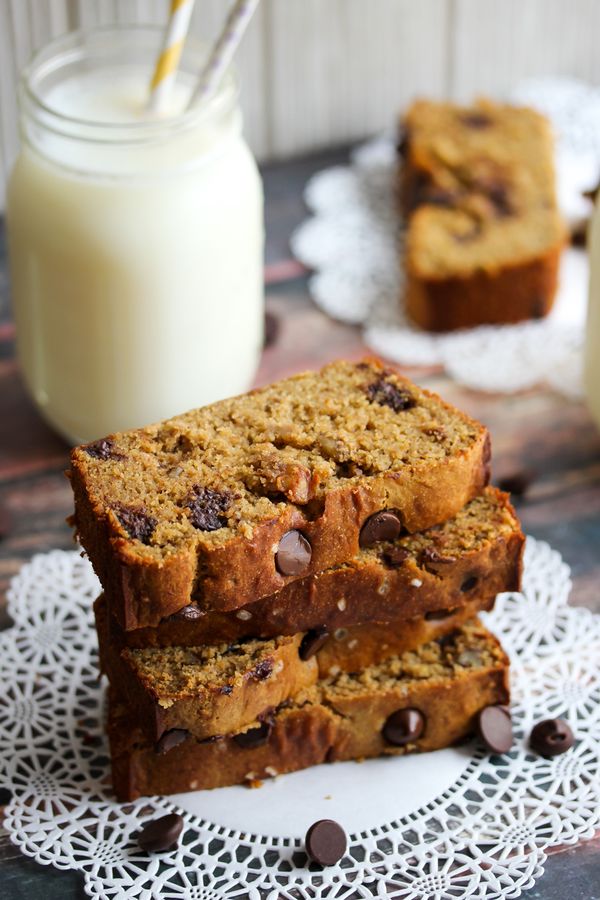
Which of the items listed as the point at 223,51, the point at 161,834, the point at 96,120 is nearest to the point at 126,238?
the point at 96,120

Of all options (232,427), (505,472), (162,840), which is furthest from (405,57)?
(162,840)

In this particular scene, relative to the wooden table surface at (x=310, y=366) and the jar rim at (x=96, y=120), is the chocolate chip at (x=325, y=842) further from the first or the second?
the jar rim at (x=96, y=120)

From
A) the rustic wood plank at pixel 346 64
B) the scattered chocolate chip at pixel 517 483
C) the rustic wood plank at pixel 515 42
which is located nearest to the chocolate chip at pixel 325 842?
the scattered chocolate chip at pixel 517 483

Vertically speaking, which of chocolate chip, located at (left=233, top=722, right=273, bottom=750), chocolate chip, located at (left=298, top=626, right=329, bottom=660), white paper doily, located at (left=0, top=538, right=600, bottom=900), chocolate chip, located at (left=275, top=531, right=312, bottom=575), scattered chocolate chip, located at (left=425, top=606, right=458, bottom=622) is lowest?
white paper doily, located at (left=0, top=538, right=600, bottom=900)

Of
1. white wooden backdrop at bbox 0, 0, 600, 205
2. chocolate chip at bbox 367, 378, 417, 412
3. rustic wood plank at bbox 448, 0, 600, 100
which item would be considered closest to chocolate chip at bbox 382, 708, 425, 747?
chocolate chip at bbox 367, 378, 417, 412

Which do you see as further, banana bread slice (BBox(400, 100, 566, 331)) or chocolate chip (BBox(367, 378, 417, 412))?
banana bread slice (BBox(400, 100, 566, 331))

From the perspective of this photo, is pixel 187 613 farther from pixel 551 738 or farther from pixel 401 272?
pixel 401 272

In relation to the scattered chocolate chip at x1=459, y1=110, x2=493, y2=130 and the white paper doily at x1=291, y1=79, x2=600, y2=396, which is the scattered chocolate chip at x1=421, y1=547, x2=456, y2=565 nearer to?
the white paper doily at x1=291, y1=79, x2=600, y2=396
